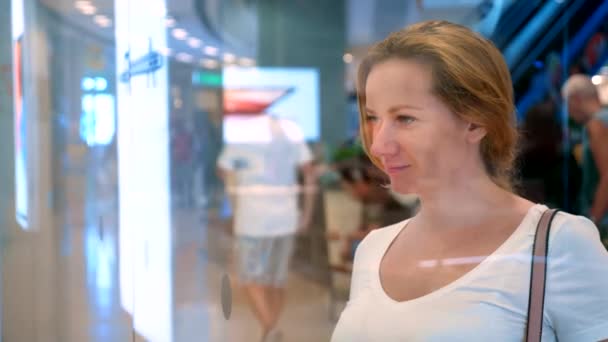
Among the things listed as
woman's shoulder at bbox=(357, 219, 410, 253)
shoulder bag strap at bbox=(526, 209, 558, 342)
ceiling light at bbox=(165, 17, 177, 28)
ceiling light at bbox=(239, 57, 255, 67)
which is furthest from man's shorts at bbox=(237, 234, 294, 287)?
shoulder bag strap at bbox=(526, 209, 558, 342)

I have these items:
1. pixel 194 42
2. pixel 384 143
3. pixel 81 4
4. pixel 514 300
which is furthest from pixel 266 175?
pixel 514 300

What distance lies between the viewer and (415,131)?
0.93 m

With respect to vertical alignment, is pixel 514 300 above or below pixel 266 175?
above

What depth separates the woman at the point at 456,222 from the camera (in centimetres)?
83

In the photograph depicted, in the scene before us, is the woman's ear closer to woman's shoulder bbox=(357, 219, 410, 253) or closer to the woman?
the woman

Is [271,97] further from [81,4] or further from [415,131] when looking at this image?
[415,131]

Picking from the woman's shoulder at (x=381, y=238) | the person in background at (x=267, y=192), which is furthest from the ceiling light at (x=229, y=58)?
the woman's shoulder at (x=381, y=238)

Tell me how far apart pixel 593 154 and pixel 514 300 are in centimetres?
80

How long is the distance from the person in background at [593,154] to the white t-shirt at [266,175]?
2890 millimetres

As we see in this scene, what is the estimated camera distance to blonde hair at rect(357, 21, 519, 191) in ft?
2.88

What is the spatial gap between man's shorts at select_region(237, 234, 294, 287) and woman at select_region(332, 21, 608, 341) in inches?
94.1

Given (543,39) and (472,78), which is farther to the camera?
(543,39)

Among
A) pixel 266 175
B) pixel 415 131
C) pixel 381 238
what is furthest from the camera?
pixel 266 175

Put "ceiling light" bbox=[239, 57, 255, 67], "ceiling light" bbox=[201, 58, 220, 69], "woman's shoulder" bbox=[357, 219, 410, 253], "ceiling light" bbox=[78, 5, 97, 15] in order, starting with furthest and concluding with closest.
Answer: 1. "ceiling light" bbox=[239, 57, 255, 67]
2. "ceiling light" bbox=[201, 58, 220, 69]
3. "ceiling light" bbox=[78, 5, 97, 15]
4. "woman's shoulder" bbox=[357, 219, 410, 253]
